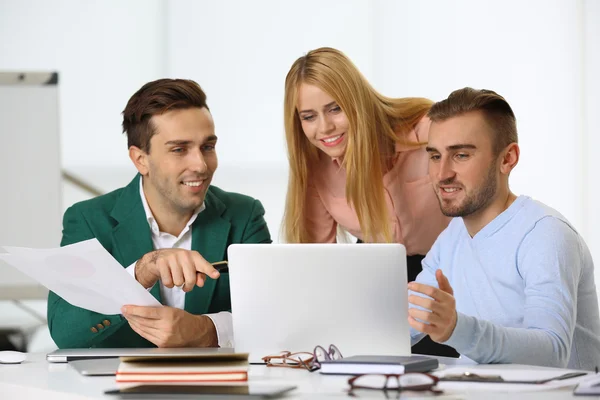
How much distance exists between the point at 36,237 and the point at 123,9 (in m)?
1.70

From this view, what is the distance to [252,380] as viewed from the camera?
1.32 m

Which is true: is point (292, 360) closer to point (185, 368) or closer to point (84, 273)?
point (185, 368)

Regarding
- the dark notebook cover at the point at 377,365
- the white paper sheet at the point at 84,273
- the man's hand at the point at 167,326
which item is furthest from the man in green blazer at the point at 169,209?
the dark notebook cover at the point at 377,365

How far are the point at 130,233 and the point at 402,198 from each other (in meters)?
0.87

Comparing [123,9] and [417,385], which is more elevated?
[123,9]

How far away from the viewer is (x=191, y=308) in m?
2.20

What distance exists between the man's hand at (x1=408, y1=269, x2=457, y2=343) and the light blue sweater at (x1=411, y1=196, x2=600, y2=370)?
6 centimetres

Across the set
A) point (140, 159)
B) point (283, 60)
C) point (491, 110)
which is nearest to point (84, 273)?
point (140, 159)

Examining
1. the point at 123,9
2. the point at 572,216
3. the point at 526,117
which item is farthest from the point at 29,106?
the point at 572,216

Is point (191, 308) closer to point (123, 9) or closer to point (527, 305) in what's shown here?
point (527, 305)

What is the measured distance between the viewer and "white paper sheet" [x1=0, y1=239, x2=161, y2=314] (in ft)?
4.99

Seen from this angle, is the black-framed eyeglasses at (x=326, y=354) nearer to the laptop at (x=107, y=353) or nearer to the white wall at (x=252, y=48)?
the laptop at (x=107, y=353)

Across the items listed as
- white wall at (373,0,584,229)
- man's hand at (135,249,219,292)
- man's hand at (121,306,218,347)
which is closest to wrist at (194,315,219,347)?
man's hand at (121,306,218,347)

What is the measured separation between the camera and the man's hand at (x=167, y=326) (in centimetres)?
168
